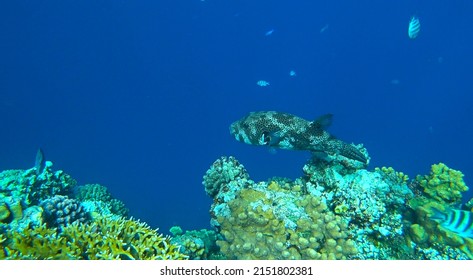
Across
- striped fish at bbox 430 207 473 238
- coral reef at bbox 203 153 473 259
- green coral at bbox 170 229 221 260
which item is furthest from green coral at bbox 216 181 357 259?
striped fish at bbox 430 207 473 238

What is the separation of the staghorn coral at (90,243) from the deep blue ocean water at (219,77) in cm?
5419

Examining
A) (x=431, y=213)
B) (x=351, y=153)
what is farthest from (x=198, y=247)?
(x=431, y=213)

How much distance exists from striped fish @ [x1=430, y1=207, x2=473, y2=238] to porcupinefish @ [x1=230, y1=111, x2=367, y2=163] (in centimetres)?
138

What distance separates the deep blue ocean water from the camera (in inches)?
2773

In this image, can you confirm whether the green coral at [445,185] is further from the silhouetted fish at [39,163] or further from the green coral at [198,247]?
the silhouetted fish at [39,163]

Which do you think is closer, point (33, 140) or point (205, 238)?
point (205, 238)

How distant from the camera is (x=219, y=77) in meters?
94.1

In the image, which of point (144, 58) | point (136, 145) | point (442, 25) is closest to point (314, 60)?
point (442, 25)

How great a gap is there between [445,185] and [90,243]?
6.31 meters

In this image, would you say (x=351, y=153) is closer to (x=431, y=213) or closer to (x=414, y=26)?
(x=431, y=213)

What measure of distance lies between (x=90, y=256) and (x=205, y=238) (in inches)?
102

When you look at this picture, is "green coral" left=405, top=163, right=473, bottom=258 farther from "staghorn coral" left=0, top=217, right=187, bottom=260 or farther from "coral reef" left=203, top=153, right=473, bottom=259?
"staghorn coral" left=0, top=217, right=187, bottom=260

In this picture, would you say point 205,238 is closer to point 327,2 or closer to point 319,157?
point 319,157

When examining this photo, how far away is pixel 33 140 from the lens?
71688 mm
